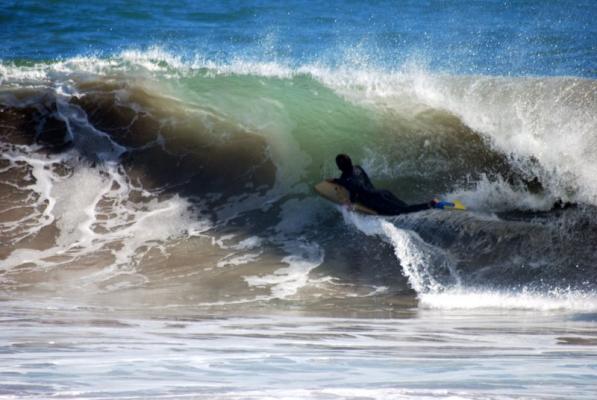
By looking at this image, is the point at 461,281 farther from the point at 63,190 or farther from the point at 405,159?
the point at 63,190

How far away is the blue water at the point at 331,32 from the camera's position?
63.4 feet

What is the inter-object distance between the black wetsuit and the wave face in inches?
8.2

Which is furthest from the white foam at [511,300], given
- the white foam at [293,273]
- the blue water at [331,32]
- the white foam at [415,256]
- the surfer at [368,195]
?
the blue water at [331,32]

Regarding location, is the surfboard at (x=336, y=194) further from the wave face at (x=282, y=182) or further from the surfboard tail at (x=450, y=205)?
the surfboard tail at (x=450, y=205)

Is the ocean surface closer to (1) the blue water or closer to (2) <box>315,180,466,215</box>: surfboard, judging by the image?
(2) <box>315,180,466,215</box>: surfboard

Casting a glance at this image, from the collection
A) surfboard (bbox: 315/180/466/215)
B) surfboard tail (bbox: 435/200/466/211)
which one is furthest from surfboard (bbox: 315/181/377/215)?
surfboard tail (bbox: 435/200/466/211)

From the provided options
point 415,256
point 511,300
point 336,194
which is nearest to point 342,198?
point 336,194

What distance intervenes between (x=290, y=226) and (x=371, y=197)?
42.3 inches

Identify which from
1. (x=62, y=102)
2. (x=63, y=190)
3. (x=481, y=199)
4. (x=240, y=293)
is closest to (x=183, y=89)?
(x=62, y=102)

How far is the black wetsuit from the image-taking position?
412 inches

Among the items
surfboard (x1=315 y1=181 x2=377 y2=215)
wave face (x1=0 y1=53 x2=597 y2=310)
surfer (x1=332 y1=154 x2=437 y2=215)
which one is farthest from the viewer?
surfboard (x1=315 y1=181 x2=377 y2=215)

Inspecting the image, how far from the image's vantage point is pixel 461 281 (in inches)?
348

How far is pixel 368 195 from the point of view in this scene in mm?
10711

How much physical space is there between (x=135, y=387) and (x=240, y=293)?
4249 mm
